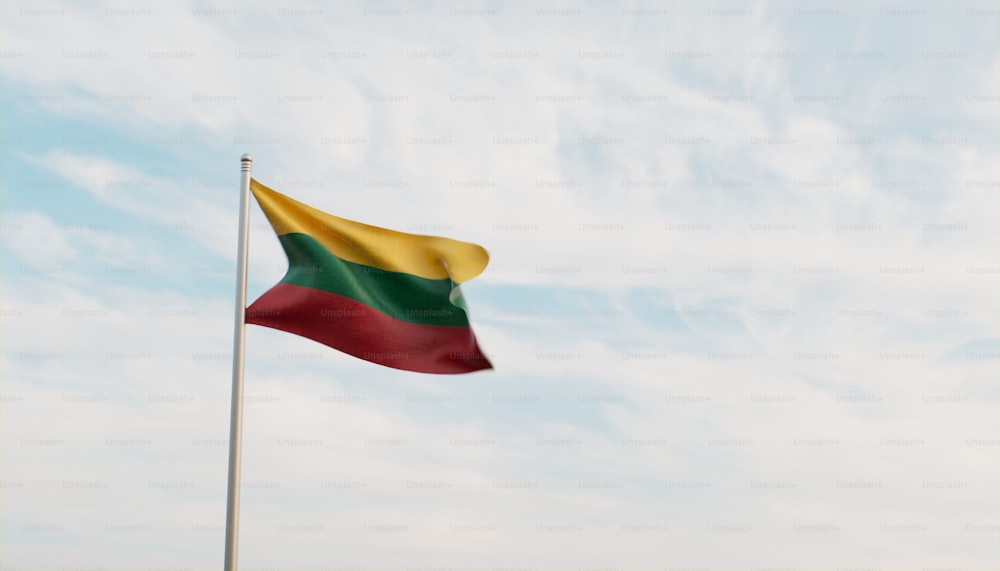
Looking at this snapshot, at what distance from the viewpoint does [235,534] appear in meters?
12.1

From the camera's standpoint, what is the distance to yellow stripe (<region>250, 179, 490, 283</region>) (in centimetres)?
1381

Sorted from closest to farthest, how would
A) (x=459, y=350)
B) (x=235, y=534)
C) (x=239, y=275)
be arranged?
(x=235, y=534)
(x=239, y=275)
(x=459, y=350)

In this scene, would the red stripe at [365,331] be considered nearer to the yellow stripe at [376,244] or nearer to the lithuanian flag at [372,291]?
the lithuanian flag at [372,291]

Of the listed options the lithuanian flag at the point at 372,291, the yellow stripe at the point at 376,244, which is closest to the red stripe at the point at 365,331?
the lithuanian flag at the point at 372,291

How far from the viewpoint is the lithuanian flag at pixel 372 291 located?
1353 cm

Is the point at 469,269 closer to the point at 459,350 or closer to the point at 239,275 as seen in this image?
the point at 459,350

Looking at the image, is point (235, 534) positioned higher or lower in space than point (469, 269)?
lower

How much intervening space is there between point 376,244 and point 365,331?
4.11 ft

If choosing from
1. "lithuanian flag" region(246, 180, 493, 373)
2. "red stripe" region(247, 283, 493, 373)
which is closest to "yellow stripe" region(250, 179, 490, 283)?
"lithuanian flag" region(246, 180, 493, 373)

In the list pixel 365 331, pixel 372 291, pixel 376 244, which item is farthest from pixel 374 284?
pixel 365 331

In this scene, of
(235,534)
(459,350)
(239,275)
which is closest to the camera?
(235,534)

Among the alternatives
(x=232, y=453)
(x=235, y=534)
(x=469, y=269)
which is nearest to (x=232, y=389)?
(x=232, y=453)

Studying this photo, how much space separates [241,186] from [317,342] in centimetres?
224

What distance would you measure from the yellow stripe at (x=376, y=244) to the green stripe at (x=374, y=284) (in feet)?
0.35
